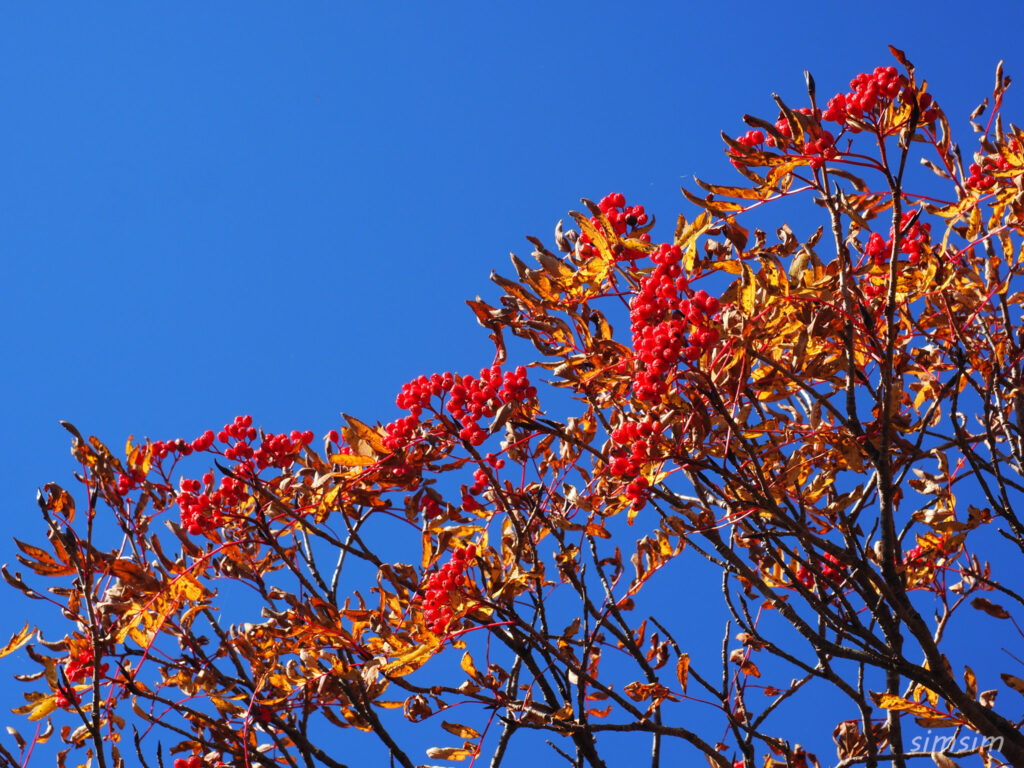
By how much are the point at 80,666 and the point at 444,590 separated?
0.94 metres

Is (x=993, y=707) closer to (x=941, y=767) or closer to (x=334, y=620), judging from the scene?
(x=941, y=767)

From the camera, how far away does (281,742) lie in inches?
99.3

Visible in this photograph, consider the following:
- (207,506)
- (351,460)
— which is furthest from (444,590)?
(207,506)

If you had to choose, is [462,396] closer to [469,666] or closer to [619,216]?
[619,216]

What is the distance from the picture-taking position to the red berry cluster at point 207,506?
82.8 inches

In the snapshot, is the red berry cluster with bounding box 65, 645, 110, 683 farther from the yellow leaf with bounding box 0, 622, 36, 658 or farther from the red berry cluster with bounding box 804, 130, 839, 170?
the red berry cluster with bounding box 804, 130, 839, 170

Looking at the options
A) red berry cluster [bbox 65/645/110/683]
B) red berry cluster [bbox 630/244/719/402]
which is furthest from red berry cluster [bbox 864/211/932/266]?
red berry cluster [bbox 65/645/110/683]

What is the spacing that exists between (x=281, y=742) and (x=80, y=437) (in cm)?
133

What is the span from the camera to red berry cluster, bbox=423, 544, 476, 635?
1.75 meters

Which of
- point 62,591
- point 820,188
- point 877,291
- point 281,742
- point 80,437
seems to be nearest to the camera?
point 80,437

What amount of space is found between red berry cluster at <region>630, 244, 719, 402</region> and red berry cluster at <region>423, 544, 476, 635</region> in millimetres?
549

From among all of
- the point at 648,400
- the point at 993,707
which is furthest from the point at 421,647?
the point at 993,707

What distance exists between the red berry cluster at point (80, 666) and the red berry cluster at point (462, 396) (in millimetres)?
904

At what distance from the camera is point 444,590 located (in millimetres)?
1802
